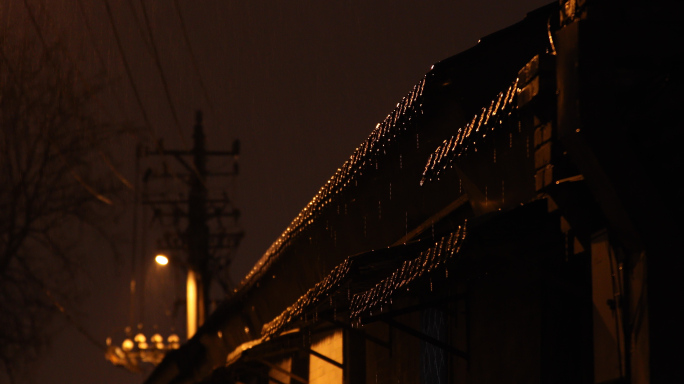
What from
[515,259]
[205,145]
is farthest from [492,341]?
[205,145]

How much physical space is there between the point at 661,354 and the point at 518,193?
3580 mm

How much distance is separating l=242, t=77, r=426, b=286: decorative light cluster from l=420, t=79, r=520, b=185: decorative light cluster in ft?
6.12

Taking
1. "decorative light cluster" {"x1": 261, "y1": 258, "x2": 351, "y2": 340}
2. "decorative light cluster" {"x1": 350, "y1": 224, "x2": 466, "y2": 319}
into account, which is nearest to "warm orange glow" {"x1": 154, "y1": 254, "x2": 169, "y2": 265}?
"decorative light cluster" {"x1": 261, "y1": 258, "x2": 351, "y2": 340}

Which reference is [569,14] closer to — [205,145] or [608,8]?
[608,8]

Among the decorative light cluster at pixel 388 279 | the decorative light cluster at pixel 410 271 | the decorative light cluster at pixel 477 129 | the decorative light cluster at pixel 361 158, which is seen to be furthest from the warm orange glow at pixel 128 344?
the decorative light cluster at pixel 477 129

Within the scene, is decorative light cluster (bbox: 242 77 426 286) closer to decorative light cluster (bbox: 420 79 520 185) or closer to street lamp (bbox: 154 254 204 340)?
decorative light cluster (bbox: 420 79 520 185)

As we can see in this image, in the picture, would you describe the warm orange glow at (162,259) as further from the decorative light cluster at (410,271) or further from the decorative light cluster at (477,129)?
the decorative light cluster at (477,129)

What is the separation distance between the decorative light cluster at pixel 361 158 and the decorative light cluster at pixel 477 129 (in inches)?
73.5

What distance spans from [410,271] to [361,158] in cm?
531

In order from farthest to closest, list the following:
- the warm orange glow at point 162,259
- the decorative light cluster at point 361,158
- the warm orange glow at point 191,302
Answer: the warm orange glow at point 191,302
the warm orange glow at point 162,259
the decorative light cluster at point 361,158

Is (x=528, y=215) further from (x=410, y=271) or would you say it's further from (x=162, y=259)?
(x=162, y=259)

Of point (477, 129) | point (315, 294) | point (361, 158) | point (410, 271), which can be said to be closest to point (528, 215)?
point (410, 271)

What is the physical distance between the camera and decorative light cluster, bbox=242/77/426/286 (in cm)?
1271

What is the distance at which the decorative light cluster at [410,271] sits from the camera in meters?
8.43
